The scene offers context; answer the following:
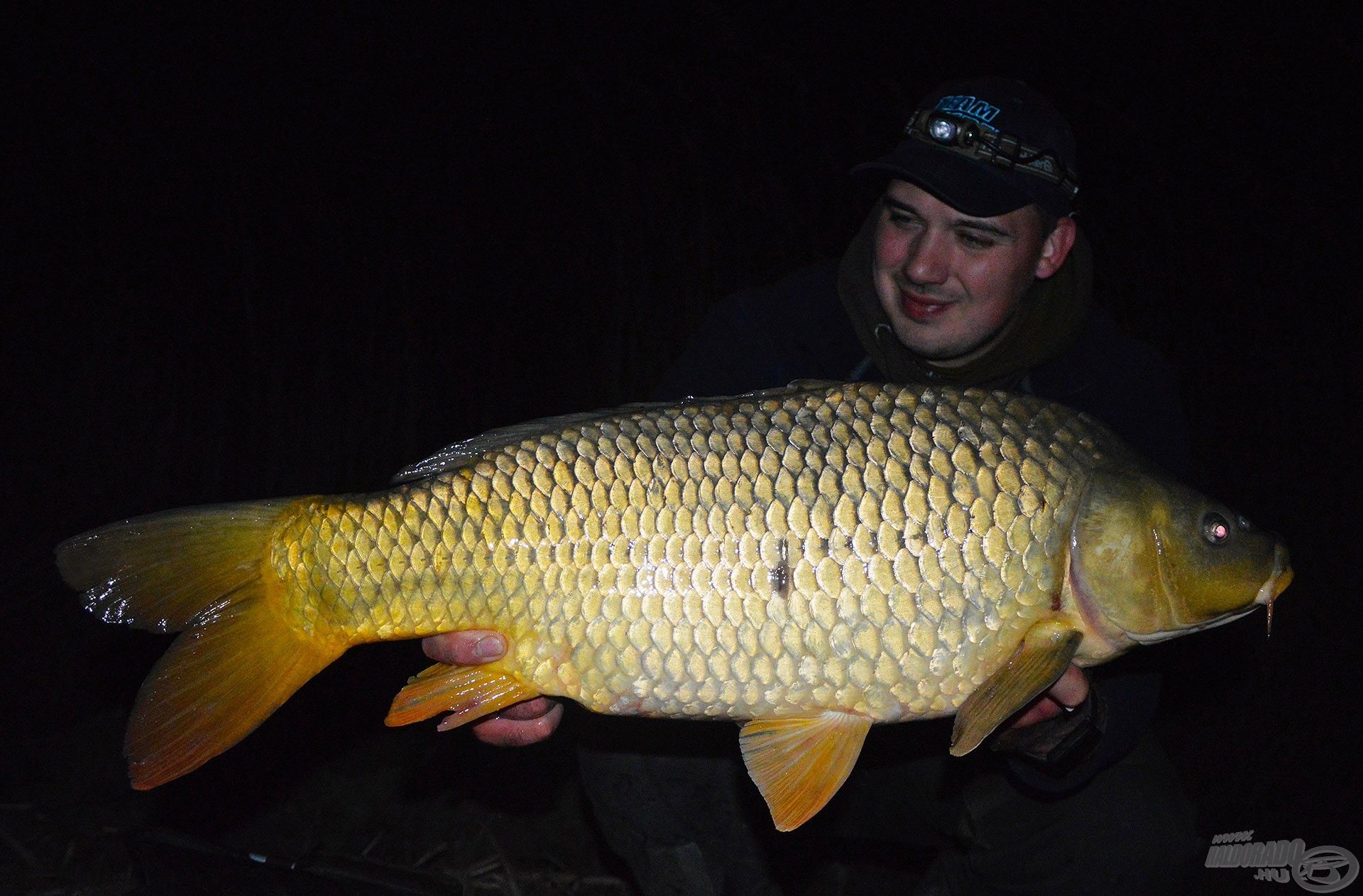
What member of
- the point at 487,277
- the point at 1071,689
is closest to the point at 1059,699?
the point at 1071,689

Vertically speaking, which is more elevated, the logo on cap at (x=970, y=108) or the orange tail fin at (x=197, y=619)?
the logo on cap at (x=970, y=108)

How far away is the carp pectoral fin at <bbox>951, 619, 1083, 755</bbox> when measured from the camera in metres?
1.08

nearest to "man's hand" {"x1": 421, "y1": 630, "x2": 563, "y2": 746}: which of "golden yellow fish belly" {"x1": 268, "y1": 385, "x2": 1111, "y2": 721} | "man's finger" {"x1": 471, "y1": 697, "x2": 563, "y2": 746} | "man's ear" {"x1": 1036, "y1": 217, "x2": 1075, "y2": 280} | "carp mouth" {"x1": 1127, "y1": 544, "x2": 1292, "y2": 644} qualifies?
"man's finger" {"x1": 471, "y1": 697, "x2": 563, "y2": 746}

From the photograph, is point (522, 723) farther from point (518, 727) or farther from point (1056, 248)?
point (1056, 248)

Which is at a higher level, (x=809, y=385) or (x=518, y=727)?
(x=809, y=385)

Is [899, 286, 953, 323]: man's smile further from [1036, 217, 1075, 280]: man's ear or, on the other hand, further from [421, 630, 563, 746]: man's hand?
[421, 630, 563, 746]: man's hand

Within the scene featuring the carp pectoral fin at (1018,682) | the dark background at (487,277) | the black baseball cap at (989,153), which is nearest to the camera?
the carp pectoral fin at (1018,682)

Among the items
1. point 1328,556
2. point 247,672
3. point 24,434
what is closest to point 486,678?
point 247,672

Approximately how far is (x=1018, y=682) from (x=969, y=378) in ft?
2.66

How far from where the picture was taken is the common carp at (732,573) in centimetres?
109

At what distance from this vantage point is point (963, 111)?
69.1 inches

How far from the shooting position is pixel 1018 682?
1107mm

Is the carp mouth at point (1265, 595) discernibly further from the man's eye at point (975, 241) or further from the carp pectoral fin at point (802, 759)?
the man's eye at point (975, 241)

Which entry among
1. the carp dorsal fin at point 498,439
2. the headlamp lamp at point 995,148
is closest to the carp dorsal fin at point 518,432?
the carp dorsal fin at point 498,439
